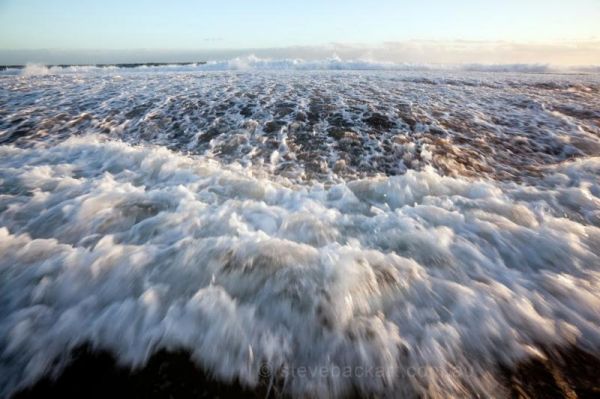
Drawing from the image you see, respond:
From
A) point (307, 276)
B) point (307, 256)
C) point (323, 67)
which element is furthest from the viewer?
point (323, 67)

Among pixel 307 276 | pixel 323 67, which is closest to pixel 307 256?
pixel 307 276

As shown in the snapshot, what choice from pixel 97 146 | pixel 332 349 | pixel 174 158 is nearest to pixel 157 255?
pixel 332 349

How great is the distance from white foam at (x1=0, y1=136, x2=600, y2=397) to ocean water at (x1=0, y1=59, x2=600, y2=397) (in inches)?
0.6

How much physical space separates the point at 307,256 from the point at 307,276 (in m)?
0.28

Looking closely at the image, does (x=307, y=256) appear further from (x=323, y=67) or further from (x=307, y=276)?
(x=323, y=67)

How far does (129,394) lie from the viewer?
1961 millimetres

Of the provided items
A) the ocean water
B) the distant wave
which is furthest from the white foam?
the distant wave

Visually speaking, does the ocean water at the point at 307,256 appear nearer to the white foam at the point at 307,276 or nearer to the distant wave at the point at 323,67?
the white foam at the point at 307,276

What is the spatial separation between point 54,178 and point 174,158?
1.70 metres

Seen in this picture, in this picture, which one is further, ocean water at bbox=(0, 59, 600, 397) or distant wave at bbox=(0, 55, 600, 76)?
distant wave at bbox=(0, 55, 600, 76)

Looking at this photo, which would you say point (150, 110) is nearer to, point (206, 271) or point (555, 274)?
point (206, 271)

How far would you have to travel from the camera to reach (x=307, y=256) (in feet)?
9.99

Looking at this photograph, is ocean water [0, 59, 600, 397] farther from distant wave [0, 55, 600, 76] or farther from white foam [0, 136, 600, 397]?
distant wave [0, 55, 600, 76]

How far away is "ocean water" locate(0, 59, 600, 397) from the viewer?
2213 millimetres
